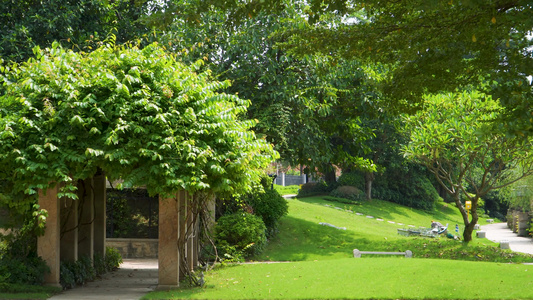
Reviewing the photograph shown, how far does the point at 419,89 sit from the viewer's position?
12.0 metres

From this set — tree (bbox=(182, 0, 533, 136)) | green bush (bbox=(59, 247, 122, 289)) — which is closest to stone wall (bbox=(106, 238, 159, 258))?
green bush (bbox=(59, 247, 122, 289))

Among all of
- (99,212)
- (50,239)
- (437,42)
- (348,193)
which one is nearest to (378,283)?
(437,42)

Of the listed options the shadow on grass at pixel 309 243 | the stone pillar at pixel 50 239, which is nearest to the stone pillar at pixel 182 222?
the stone pillar at pixel 50 239

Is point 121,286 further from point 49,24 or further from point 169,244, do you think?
point 49,24

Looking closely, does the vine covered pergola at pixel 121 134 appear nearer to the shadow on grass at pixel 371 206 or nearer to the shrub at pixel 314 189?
the shadow on grass at pixel 371 206

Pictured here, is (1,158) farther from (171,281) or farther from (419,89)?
(419,89)

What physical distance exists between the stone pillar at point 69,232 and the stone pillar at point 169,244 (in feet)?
9.89

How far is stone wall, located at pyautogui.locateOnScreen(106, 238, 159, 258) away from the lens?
794 inches

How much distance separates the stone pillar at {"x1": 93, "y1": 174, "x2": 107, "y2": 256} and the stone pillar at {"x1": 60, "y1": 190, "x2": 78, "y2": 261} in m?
2.01

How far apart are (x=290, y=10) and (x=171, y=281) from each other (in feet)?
36.7

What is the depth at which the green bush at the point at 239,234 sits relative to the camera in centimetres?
1806

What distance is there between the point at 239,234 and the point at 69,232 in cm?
610

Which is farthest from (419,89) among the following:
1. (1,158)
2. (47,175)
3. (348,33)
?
(1,158)

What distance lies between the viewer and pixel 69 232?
44.6 feet
